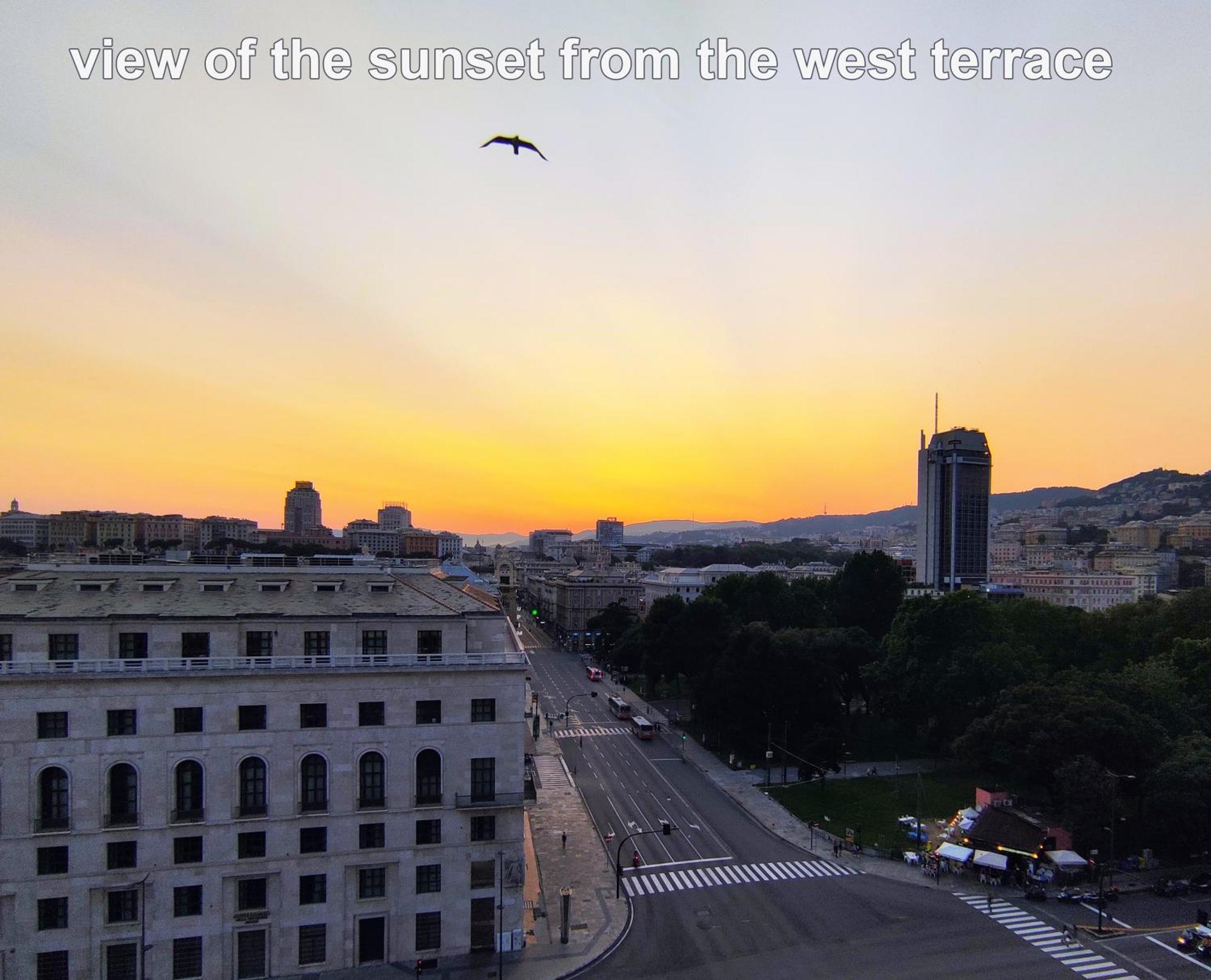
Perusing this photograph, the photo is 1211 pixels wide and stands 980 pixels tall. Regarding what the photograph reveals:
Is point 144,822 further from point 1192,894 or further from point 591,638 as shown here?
point 591,638

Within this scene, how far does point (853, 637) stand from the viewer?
3533 inches

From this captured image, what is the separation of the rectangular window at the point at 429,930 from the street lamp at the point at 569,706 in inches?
1920

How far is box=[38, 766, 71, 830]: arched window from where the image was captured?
33750 mm

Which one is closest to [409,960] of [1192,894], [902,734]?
[1192,894]

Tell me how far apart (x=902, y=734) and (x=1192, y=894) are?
3796 cm

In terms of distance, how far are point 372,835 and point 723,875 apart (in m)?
23.2

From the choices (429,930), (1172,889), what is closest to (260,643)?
(429,930)

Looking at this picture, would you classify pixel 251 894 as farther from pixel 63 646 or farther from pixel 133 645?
pixel 63 646

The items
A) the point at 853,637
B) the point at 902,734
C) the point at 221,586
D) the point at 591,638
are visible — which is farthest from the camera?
the point at 591,638

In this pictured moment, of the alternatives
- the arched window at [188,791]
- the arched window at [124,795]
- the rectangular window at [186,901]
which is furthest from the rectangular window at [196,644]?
the rectangular window at [186,901]

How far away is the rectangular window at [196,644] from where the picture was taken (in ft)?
118

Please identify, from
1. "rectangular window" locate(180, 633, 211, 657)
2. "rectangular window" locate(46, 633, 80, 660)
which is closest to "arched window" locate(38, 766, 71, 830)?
"rectangular window" locate(46, 633, 80, 660)

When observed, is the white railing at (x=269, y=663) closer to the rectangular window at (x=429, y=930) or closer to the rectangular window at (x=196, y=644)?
the rectangular window at (x=196, y=644)

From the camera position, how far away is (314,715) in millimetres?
36719
